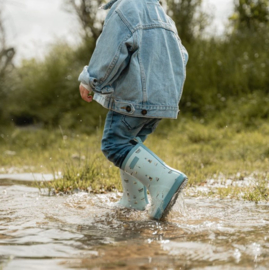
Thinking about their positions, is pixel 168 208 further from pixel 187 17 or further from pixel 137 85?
pixel 187 17

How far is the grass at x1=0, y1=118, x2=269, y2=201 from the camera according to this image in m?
3.92

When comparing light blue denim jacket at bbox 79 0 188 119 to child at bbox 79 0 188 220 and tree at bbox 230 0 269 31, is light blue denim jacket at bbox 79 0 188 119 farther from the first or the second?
tree at bbox 230 0 269 31

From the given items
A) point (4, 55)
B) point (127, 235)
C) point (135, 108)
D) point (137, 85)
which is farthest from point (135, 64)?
point (4, 55)

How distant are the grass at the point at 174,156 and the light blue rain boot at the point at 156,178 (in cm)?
81

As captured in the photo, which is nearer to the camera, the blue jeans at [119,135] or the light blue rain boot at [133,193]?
the blue jeans at [119,135]

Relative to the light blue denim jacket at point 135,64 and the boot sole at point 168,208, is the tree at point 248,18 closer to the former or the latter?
the light blue denim jacket at point 135,64

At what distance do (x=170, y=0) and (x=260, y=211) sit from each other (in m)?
7.20

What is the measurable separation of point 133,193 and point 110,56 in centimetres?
94

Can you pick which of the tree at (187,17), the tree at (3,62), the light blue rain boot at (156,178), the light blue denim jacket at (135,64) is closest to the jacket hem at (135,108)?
the light blue denim jacket at (135,64)

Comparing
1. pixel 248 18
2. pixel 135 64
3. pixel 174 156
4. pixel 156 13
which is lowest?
pixel 174 156

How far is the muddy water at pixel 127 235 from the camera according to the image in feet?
6.57

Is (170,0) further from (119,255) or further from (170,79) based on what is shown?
(119,255)

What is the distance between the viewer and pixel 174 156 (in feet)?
18.1

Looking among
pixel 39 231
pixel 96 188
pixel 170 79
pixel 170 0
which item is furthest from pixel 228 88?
pixel 39 231
